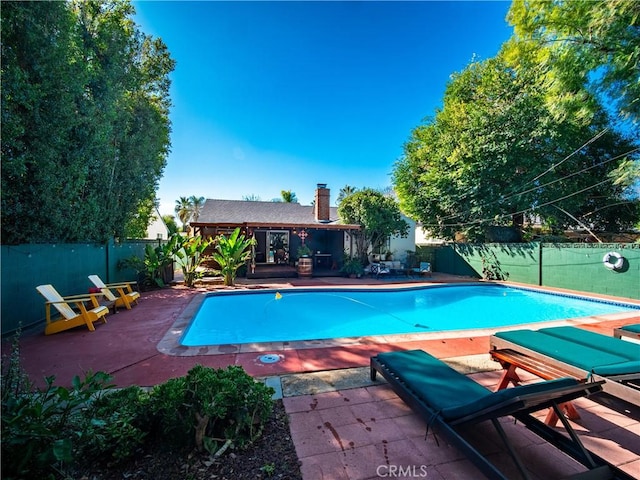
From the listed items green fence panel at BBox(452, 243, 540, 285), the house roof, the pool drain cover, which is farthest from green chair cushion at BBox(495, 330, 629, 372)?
the house roof

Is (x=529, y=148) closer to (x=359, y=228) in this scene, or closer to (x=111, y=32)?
(x=359, y=228)

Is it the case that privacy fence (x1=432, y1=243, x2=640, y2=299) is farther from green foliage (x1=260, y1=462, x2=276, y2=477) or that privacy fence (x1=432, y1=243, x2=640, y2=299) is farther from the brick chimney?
green foliage (x1=260, y1=462, x2=276, y2=477)

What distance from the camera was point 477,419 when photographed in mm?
Result: 1999

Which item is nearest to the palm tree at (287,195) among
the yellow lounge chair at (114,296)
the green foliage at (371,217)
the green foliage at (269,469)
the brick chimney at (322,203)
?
the brick chimney at (322,203)

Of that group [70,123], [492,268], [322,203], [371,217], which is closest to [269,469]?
[70,123]

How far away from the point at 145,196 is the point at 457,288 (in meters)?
14.2

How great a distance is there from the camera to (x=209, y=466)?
215cm

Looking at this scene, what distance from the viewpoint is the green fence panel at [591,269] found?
10.2 metres

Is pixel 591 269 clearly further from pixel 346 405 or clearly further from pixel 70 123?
pixel 70 123

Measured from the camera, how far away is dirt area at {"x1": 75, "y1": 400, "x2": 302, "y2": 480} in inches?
81.4

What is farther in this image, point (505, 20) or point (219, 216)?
point (219, 216)

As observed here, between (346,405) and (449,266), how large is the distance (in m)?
17.0

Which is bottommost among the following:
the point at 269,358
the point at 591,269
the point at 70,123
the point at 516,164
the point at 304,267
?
the point at 269,358

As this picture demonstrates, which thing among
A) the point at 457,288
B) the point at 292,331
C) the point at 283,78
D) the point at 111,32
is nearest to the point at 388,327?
the point at 292,331
